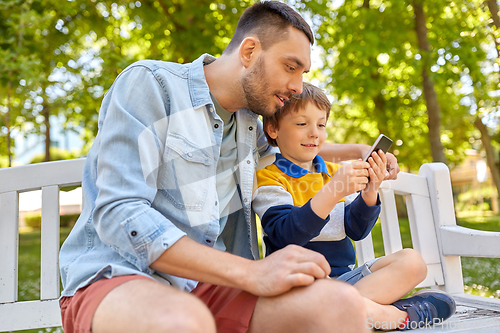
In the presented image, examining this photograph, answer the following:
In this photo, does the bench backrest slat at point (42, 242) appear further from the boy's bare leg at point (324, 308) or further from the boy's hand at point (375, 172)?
the boy's hand at point (375, 172)

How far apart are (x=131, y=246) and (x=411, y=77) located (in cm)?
1020

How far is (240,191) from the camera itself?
1.98 metres

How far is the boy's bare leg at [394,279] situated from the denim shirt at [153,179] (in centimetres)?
52

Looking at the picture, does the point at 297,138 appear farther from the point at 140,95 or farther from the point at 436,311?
the point at 436,311

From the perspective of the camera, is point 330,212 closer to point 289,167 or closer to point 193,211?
point 289,167

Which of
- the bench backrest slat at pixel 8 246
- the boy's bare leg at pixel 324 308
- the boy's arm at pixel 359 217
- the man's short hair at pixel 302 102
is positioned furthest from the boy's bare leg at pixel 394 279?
the bench backrest slat at pixel 8 246

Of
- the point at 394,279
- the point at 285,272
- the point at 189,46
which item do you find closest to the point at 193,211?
the point at 285,272

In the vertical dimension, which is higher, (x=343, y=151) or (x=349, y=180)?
(x=343, y=151)

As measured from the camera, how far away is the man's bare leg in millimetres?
1063

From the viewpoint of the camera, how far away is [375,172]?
1837 mm

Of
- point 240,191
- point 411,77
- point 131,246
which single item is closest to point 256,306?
point 131,246

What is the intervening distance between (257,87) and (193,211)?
64 centimetres

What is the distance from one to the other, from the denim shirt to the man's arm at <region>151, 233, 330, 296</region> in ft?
0.17

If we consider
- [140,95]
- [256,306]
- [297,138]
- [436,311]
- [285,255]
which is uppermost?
[140,95]
